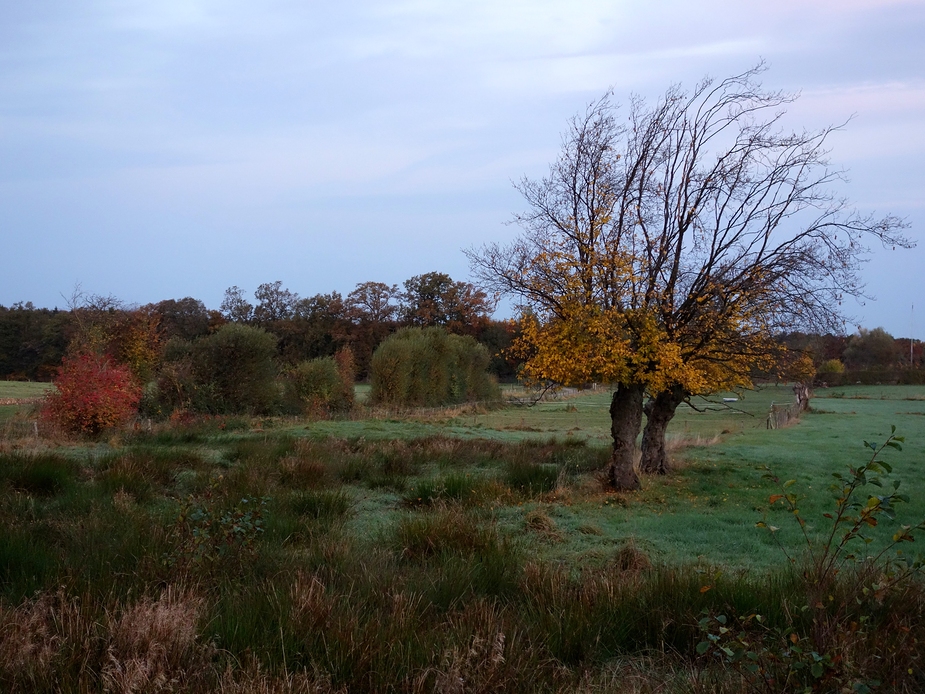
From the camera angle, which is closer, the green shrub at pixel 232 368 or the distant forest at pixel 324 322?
the green shrub at pixel 232 368

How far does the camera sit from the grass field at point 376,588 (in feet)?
13.8

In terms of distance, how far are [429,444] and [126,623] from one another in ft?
48.6

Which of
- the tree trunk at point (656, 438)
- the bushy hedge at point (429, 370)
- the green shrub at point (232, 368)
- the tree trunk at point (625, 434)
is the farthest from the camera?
the bushy hedge at point (429, 370)

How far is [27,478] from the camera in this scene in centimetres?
1029

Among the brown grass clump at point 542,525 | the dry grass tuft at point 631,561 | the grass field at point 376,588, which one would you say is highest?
the grass field at point 376,588

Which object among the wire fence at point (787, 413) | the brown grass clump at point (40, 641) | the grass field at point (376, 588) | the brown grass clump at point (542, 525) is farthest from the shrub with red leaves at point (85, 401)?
the wire fence at point (787, 413)

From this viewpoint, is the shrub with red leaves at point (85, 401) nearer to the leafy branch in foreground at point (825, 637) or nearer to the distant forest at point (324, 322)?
the leafy branch in foreground at point (825, 637)

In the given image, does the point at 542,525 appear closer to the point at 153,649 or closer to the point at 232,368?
the point at 153,649

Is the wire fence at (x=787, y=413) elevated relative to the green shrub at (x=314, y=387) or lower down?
lower down

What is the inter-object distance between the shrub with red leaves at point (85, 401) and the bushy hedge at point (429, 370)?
22573 millimetres

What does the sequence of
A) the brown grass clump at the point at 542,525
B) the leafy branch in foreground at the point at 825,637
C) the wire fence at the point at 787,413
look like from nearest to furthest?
the leafy branch in foreground at the point at 825,637, the brown grass clump at the point at 542,525, the wire fence at the point at 787,413

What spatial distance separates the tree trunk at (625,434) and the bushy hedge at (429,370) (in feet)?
102

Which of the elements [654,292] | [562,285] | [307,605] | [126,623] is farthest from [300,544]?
[654,292]

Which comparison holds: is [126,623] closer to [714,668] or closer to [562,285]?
[714,668]
